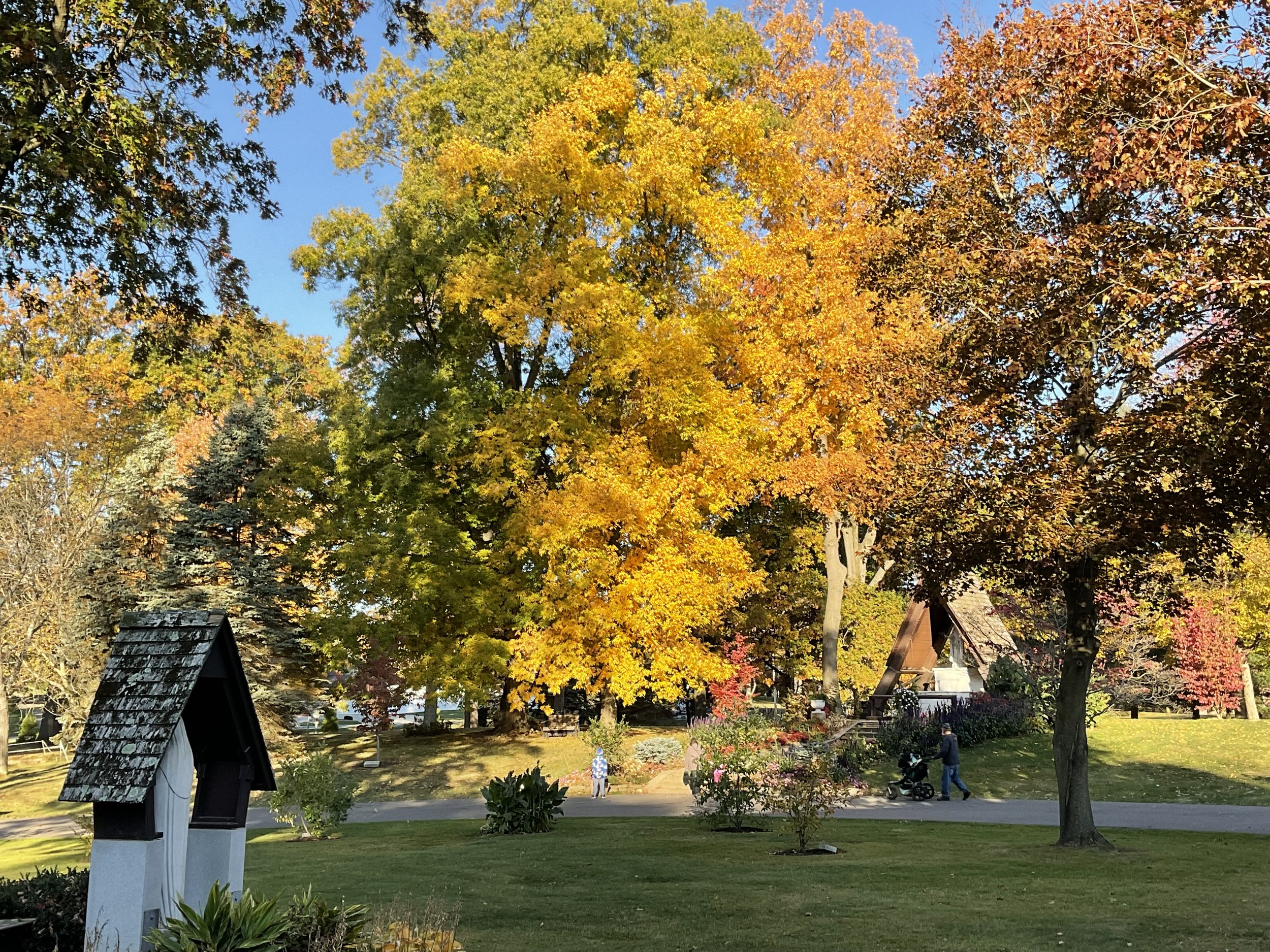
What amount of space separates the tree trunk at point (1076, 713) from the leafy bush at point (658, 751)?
15.3 meters

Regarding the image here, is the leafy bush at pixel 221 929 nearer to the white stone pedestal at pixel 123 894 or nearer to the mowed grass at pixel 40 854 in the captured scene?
the white stone pedestal at pixel 123 894

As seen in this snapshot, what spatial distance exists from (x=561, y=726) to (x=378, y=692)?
21.6 feet

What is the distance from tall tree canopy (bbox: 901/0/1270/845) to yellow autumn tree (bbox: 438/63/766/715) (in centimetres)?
1015

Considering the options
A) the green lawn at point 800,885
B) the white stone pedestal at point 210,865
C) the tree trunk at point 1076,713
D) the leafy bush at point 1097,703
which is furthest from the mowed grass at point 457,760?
the white stone pedestal at point 210,865

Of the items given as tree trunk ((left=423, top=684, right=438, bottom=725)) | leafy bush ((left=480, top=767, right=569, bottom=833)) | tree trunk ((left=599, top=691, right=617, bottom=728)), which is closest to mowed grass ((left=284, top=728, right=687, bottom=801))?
tree trunk ((left=599, top=691, right=617, bottom=728))

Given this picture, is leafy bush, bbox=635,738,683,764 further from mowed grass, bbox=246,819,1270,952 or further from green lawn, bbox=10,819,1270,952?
mowed grass, bbox=246,819,1270,952

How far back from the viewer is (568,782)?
27.2 metres

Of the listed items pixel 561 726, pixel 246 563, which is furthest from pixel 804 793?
pixel 246 563

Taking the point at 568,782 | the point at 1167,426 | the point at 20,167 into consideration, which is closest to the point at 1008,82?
the point at 1167,426

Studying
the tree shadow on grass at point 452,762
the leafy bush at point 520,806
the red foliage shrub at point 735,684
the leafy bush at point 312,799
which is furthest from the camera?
the red foliage shrub at point 735,684

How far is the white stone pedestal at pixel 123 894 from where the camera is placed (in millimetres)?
6789

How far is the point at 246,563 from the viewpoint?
110 feet

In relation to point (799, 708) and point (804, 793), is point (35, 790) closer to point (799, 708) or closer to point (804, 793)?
point (799, 708)

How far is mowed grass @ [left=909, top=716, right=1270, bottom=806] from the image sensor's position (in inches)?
964
